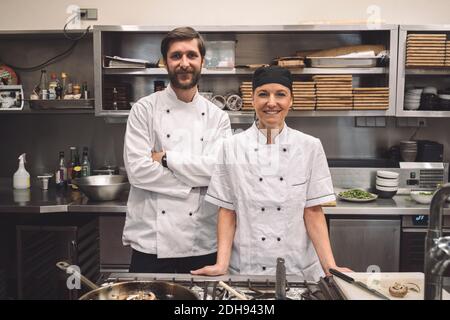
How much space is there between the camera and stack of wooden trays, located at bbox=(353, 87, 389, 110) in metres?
2.77

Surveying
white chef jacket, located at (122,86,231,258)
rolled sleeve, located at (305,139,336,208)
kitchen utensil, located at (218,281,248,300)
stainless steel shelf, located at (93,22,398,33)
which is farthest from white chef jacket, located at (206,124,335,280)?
stainless steel shelf, located at (93,22,398,33)

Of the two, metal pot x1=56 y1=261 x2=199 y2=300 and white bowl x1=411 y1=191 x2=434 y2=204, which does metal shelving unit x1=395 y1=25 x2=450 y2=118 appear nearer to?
white bowl x1=411 y1=191 x2=434 y2=204

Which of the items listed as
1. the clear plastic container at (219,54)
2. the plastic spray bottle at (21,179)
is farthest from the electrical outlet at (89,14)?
the plastic spray bottle at (21,179)

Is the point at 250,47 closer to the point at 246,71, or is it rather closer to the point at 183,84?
the point at 246,71

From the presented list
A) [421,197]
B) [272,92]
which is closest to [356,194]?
[421,197]

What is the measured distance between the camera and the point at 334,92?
110 inches

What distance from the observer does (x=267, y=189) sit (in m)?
1.66

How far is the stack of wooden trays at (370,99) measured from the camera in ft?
9.10

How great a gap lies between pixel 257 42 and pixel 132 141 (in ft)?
5.20

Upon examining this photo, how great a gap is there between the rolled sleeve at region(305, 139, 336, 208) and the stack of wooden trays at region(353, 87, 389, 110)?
125cm

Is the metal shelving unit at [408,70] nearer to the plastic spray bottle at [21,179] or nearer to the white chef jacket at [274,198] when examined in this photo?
the white chef jacket at [274,198]

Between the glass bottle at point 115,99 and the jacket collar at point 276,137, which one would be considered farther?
the glass bottle at point 115,99

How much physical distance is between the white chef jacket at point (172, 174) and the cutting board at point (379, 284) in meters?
0.92

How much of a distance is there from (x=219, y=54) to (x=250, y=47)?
1.33ft
